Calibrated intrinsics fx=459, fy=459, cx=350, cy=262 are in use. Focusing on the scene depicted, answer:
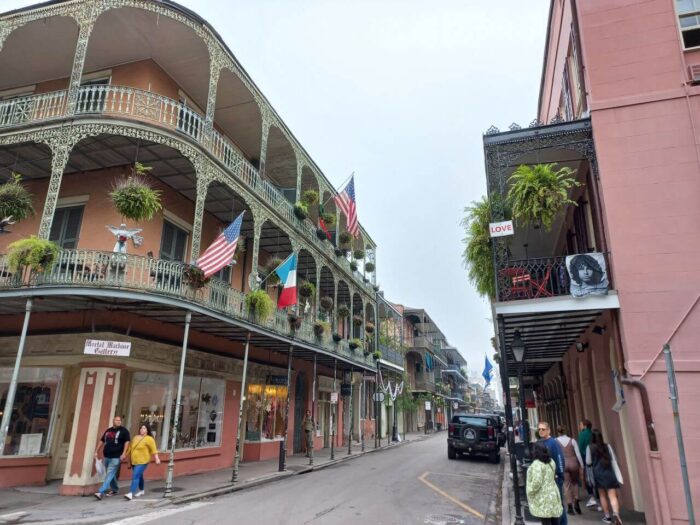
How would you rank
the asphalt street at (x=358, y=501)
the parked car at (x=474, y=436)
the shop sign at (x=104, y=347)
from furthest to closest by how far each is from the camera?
the parked car at (x=474, y=436) → the shop sign at (x=104, y=347) → the asphalt street at (x=358, y=501)

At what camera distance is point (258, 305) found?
569 inches

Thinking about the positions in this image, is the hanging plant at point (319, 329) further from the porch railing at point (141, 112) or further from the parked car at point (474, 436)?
the parked car at point (474, 436)

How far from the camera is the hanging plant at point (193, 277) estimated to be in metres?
11.6

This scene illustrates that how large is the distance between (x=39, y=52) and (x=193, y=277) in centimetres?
897

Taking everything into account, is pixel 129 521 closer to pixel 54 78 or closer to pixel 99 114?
pixel 99 114

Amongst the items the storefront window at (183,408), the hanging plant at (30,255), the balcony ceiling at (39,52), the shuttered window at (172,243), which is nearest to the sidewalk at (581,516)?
the storefront window at (183,408)

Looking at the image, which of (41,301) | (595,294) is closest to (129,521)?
(41,301)

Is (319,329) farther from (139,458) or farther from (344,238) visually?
(139,458)

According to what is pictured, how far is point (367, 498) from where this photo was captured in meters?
10.8

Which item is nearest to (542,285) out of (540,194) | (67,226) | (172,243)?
(540,194)

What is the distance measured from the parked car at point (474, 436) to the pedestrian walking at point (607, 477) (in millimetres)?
11288

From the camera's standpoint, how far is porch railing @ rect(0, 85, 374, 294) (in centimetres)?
1195

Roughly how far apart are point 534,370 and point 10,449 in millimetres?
21808

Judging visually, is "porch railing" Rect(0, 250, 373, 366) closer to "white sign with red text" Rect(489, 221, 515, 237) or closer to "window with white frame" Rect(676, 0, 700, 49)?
"white sign with red text" Rect(489, 221, 515, 237)
